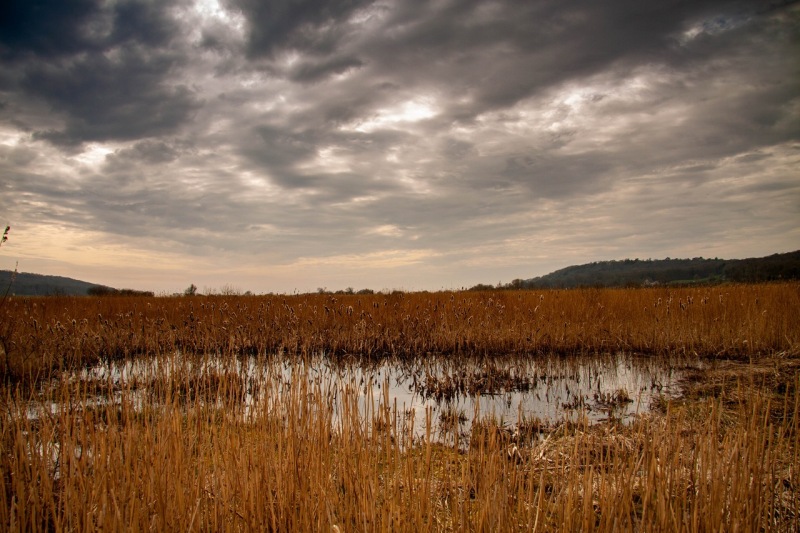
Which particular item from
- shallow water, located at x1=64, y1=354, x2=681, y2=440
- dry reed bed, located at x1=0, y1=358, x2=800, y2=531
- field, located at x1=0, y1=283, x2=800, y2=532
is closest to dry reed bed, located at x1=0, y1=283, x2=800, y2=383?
field, located at x1=0, y1=283, x2=800, y2=532

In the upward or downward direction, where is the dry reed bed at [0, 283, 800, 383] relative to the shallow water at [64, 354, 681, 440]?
upward

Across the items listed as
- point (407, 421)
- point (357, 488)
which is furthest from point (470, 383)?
point (357, 488)

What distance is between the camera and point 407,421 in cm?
598

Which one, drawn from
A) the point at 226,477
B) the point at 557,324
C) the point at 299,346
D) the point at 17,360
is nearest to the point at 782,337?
the point at 557,324

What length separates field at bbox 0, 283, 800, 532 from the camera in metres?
3.03

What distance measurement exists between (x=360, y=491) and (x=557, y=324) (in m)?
11.0

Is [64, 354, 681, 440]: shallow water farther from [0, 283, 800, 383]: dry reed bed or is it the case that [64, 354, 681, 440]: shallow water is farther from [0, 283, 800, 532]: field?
[0, 283, 800, 383]: dry reed bed

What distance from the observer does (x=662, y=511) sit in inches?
109

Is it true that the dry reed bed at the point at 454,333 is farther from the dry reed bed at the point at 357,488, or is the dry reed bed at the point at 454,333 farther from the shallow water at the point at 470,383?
the dry reed bed at the point at 357,488

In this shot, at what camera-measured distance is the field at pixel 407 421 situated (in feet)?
9.94

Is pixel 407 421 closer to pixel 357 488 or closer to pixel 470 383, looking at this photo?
pixel 470 383

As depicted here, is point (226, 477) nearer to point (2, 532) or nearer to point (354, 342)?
point (2, 532)

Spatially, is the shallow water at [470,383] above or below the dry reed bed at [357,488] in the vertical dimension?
below

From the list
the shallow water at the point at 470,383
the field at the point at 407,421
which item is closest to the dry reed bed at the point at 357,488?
the field at the point at 407,421
